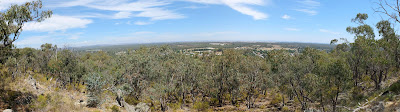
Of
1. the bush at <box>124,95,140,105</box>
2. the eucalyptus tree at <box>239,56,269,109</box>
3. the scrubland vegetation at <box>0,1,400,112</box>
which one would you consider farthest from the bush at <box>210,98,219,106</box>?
the bush at <box>124,95,140,105</box>

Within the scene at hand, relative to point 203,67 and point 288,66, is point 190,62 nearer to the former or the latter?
point 203,67

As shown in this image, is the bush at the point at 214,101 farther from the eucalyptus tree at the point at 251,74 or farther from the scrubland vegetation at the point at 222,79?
the eucalyptus tree at the point at 251,74

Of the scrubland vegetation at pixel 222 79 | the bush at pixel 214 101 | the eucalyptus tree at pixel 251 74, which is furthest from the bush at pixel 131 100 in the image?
the eucalyptus tree at pixel 251 74

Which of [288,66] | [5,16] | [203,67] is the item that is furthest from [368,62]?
[5,16]

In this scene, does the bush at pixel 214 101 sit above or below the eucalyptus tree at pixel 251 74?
below

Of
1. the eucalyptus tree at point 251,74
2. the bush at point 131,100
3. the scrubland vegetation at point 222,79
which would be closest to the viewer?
the scrubland vegetation at point 222,79

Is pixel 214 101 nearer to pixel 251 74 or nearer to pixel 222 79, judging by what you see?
pixel 222 79

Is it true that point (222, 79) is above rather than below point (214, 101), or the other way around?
above

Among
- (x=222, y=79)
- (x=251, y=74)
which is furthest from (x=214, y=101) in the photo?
(x=251, y=74)

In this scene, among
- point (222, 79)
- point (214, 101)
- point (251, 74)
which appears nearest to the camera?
point (251, 74)
